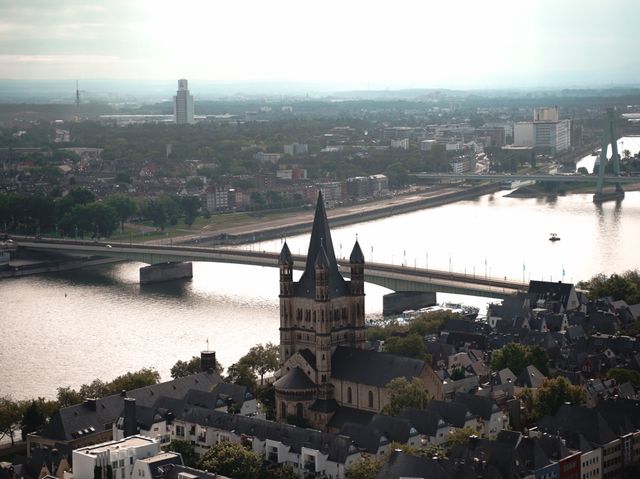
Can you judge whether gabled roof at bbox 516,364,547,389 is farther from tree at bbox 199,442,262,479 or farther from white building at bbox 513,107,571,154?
white building at bbox 513,107,571,154

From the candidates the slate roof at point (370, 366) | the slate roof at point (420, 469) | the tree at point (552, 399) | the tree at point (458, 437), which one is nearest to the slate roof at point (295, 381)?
the slate roof at point (370, 366)

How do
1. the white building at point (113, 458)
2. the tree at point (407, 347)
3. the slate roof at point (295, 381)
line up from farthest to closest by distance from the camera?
the tree at point (407, 347)
the slate roof at point (295, 381)
the white building at point (113, 458)

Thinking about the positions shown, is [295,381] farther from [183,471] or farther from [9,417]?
[183,471]

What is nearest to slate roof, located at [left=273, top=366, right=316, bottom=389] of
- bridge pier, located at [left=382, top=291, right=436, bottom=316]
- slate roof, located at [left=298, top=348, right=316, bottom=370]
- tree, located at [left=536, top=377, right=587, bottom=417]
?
slate roof, located at [left=298, top=348, right=316, bottom=370]

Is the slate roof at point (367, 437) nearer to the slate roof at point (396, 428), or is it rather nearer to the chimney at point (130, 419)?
the slate roof at point (396, 428)


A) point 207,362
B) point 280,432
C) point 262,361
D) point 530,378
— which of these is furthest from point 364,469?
point 262,361

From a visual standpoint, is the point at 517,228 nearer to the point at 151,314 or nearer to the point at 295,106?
the point at 151,314
